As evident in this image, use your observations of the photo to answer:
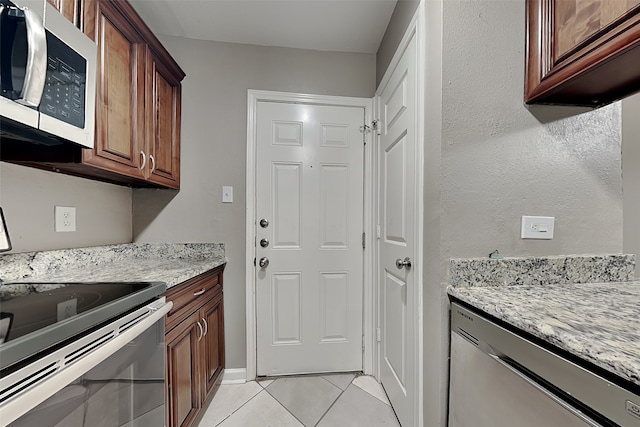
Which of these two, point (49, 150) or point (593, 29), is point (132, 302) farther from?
point (593, 29)

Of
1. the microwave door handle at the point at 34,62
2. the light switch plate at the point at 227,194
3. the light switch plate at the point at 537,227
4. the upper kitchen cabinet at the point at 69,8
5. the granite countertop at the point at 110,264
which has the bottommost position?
the granite countertop at the point at 110,264

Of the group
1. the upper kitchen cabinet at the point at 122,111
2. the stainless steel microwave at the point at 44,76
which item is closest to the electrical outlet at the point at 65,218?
the upper kitchen cabinet at the point at 122,111

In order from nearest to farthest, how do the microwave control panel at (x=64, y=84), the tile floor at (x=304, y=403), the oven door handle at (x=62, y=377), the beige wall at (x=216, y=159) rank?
the oven door handle at (x=62, y=377)
the microwave control panel at (x=64, y=84)
the tile floor at (x=304, y=403)
the beige wall at (x=216, y=159)

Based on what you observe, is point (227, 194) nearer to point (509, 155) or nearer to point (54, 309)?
point (54, 309)

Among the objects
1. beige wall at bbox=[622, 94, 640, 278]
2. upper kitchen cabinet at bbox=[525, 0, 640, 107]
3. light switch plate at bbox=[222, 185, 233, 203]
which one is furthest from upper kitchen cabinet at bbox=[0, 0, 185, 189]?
beige wall at bbox=[622, 94, 640, 278]

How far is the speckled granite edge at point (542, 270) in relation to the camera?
1012 mm

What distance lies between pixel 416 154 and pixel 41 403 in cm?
140

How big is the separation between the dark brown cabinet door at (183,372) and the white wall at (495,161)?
3.62ft

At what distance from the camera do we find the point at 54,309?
0.69 m

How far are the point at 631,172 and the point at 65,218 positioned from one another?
260 centimetres

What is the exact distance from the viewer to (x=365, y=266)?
196 cm

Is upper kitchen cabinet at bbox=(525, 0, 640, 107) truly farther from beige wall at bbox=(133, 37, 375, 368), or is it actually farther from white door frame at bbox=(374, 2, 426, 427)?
beige wall at bbox=(133, 37, 375, 368)

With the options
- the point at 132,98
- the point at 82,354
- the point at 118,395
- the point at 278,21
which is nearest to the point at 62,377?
the point at 82,354

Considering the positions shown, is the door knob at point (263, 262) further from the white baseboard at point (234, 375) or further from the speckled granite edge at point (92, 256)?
the white baseboard at point (234, 375)
